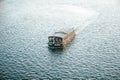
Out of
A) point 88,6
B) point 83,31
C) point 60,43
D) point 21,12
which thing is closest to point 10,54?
point 60,43

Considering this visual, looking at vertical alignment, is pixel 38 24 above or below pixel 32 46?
above

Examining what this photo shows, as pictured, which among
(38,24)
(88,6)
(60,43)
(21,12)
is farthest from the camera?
(88,6)

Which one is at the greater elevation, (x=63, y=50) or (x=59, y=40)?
(x=59, y=40)

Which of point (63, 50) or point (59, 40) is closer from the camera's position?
point (63, 50)

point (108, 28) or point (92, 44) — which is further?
point (108, 28)

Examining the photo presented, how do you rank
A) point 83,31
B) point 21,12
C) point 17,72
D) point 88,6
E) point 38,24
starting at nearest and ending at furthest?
1. point 17,72
2. point 83,31
3. point 38,24
4. point 21,12
5. point 88,6

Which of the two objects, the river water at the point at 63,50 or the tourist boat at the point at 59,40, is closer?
the river water at the point at 63,50

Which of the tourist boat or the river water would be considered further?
the tourist boat

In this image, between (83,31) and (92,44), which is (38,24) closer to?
Result: (83,31)
